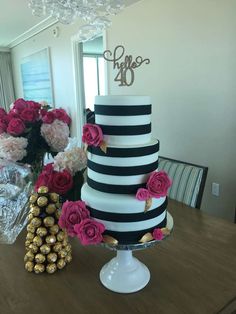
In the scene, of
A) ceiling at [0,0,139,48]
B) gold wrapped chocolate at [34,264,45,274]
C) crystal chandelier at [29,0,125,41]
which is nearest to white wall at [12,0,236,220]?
ceiling at [0,0,139,48]

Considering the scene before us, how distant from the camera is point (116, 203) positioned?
748mm

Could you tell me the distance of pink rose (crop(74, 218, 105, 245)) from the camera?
0.73 m

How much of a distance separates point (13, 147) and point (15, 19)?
332cm

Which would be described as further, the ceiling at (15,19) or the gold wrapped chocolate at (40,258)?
the ceiling at (15,19)

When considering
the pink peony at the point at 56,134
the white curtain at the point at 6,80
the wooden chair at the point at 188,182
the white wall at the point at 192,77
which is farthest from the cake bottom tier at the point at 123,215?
the white curtain at the point at 6,80

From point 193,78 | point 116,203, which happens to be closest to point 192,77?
point 193,78

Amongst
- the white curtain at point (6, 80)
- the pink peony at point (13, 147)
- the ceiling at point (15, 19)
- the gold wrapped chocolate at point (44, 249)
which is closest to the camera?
the gold wrapped chocolate at point (44, 249)

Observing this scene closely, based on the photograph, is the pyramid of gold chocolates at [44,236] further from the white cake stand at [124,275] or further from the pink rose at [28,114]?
the pink rose at [28,114]

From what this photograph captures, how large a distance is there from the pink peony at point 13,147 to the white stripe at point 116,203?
52 cm

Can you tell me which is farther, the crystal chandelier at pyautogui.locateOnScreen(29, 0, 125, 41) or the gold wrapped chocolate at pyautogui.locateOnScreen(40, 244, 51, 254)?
the crystal chandelier at pyautogui.locateOnScreen(29, 0, 125, 41)

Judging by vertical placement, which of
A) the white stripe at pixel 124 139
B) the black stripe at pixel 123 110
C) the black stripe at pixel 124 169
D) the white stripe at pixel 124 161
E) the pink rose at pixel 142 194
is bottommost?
the pink rose at pixel 142 194

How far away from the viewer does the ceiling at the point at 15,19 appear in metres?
3.05

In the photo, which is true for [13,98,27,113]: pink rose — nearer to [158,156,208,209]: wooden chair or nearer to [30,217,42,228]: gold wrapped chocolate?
[30,217,42,228]: gold wrapped chocolate

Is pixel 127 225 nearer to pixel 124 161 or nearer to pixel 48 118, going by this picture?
pixel 124 161
